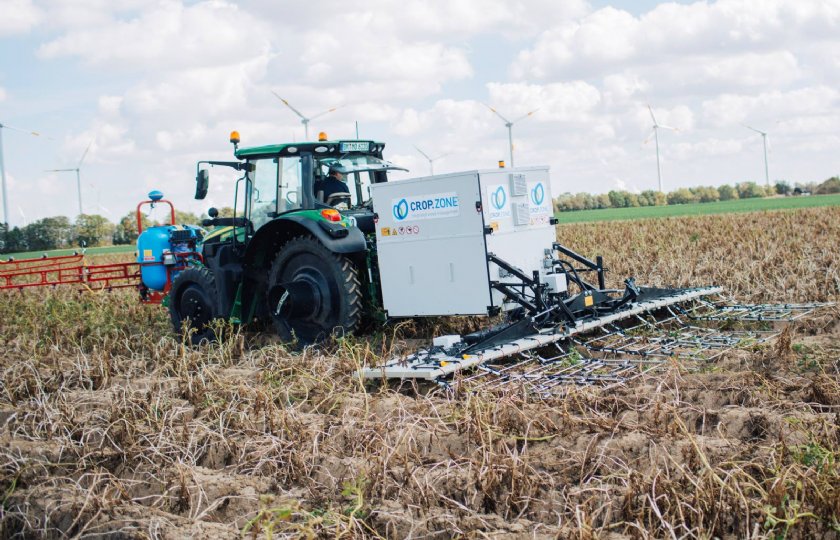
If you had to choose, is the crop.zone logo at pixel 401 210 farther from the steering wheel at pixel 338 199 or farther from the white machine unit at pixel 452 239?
the steering wheel at pixel 338 199

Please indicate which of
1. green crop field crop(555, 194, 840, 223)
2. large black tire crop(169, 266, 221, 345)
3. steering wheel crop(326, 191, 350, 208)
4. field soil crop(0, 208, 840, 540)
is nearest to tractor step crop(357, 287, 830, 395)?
field soil crop(0, 208, 840, 540)

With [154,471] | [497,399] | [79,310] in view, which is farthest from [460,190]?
[79,310]

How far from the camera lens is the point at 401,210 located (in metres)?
8.22

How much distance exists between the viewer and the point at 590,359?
720 cm

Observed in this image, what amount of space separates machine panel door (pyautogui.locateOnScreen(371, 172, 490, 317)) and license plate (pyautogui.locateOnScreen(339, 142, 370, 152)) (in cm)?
127

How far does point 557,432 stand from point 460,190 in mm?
3182

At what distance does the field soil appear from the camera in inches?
156

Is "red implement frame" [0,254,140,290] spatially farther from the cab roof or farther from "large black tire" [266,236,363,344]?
"large black tire" [266,236,363,344]

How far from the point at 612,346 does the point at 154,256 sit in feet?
24.3

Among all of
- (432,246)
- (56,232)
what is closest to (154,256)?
(432,246)

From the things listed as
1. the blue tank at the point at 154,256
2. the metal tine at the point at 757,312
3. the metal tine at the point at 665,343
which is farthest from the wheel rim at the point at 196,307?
the metal tine at the point at 757,312

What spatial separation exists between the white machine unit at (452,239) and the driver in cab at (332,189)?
3.41ft

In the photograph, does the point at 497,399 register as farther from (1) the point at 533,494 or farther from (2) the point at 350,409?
(1) the point at 533,494

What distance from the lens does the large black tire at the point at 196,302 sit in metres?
9.98
